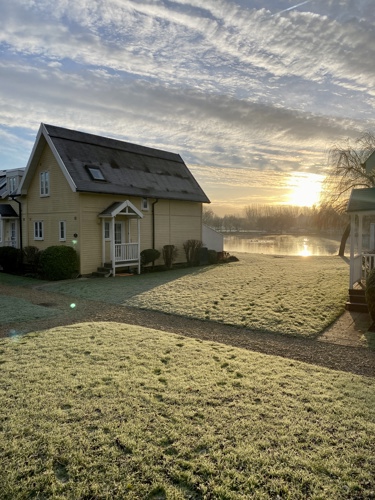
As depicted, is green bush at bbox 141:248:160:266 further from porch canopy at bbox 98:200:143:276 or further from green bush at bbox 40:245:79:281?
green bush at bbox 40:245:79:281

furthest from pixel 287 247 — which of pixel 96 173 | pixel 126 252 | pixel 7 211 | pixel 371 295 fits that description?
pixel 371 295

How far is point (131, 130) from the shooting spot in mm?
18516

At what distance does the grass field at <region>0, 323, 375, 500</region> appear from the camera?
2721mm

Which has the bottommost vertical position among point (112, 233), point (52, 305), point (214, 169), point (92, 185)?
point (52, 305)

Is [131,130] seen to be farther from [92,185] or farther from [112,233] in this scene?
[112,233]

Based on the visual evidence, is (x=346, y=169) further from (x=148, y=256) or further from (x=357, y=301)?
(x=357, y=301)

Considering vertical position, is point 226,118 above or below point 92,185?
above

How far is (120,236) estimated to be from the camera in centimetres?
1789

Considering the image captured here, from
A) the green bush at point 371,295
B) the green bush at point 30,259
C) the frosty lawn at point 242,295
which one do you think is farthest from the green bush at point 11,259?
the green bush at point 371,295

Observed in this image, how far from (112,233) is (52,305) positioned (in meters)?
6.57

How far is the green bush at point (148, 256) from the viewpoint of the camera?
18178mm

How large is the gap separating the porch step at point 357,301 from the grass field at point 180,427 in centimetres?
491

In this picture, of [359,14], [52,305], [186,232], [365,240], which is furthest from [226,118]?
[365,240]

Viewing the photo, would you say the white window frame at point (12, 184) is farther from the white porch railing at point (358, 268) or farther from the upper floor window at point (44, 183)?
the white porch railing at point (358, 268)
